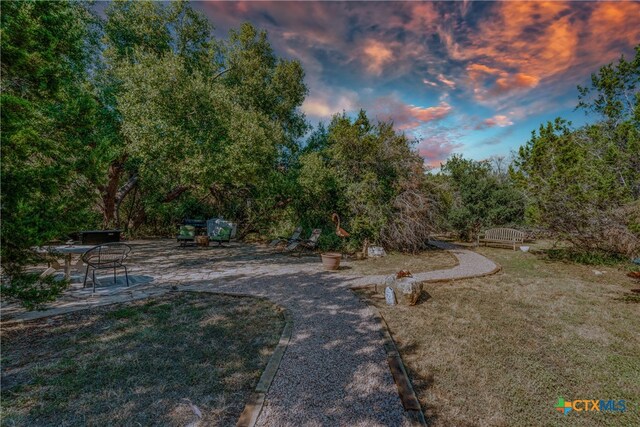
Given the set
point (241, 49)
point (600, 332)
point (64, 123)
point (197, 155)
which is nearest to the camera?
point (64, 123)

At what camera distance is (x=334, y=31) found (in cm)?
788

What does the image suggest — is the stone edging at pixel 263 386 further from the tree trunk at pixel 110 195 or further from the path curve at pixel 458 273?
the tree trunk at pixel 110 195

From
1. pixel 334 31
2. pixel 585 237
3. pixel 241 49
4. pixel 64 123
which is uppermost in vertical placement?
pixel 241 49

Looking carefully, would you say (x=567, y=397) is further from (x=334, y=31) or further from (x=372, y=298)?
(x=334, y=31)

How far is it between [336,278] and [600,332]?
526cm

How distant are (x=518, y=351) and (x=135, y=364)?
516 centimetres

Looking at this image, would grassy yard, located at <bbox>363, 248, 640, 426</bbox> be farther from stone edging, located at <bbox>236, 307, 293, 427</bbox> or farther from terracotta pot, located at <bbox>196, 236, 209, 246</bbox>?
terracotta pot, located at <bbox>196, 236, 209, 246</bbox>

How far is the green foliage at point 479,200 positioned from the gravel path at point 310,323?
7.59 meters

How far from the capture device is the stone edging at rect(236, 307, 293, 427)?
2299 mm

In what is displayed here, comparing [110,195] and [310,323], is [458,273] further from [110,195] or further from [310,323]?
[110,195]

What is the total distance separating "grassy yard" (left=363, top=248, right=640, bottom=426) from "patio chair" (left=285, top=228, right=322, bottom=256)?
545 centimetres

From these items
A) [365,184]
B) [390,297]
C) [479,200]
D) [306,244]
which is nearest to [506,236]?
[479,200]

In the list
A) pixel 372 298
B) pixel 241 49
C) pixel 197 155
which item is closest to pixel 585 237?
pixel 372 298

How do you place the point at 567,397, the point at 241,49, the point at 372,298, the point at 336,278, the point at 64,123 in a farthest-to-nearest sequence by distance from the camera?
the point at 241,49
the point at 336,278
the point at 372,298
the point at 64,123
the point at 567,397
